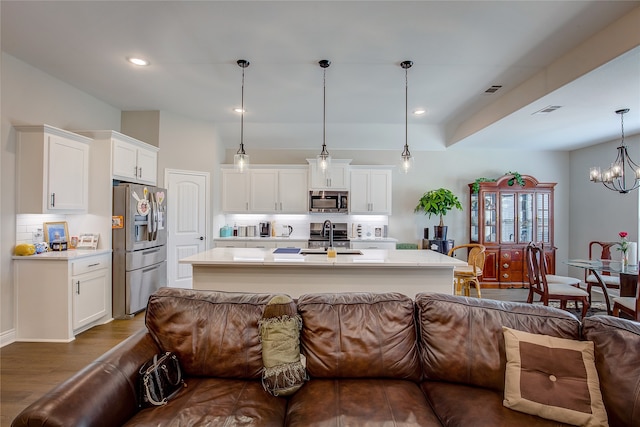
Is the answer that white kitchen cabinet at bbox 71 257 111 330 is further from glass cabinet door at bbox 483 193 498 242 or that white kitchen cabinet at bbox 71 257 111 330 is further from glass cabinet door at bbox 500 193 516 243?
glass cabinet door at bbox 500 193 516 243

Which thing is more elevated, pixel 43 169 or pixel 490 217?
pixel 43 169

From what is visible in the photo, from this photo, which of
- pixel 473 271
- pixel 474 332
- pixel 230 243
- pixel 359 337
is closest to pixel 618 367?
pixel 474 332

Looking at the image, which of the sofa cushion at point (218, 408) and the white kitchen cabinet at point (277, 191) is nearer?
the sofa cushion at point (218, 408)

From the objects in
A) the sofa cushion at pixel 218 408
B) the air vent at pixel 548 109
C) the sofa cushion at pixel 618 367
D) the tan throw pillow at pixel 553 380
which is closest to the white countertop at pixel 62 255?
the sofa cushion at pixel 218 408

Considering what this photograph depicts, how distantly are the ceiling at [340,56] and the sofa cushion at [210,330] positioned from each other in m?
2.18

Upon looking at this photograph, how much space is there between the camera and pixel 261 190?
575 centimetres

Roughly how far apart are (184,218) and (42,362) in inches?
104

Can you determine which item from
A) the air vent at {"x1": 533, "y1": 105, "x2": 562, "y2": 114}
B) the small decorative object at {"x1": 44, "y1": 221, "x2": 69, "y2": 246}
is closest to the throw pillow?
the small decorative object at {"x1": 44, "y1": 221, "x2": 69, "y2": 246}

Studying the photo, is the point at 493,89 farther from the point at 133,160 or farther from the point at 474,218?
the point at 133,160

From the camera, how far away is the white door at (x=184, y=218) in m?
4.95

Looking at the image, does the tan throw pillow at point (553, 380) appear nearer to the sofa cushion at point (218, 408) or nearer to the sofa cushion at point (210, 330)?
the sofa cushion at point (218, 408)

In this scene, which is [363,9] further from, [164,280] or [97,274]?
[164,280]

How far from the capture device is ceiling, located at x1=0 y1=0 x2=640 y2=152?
7.84 ft

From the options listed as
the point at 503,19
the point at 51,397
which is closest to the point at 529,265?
the point at 503,19
